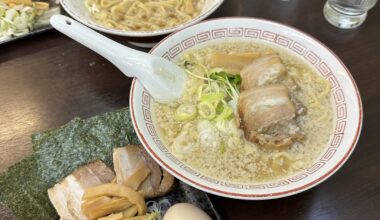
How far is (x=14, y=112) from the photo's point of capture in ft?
4.65

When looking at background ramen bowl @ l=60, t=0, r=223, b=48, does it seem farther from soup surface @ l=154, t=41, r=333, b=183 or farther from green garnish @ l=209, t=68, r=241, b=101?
green garnish @ l=209, t=68, r=241, b=101

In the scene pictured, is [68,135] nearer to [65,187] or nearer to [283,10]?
[65,187]

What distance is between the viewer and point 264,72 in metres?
1.19

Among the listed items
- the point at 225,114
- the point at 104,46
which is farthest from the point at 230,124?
the point at 104,46

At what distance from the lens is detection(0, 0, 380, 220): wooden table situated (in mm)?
1139

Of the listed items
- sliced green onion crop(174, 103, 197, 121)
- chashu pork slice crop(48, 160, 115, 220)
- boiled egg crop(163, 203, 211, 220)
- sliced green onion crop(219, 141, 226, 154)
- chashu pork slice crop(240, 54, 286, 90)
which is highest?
chashu pork slice crop(240, 54, 286, 90)

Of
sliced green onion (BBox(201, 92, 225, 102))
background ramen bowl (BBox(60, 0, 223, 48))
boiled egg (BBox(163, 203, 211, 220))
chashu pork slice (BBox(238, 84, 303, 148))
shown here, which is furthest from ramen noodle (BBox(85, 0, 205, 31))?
boiled egg (BBox(163, 203, 211, 220))

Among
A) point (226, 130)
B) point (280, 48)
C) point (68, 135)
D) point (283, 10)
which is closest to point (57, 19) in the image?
point (68, 135)

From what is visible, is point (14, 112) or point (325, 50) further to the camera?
point (14, 112)

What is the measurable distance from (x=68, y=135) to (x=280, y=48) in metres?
0.80

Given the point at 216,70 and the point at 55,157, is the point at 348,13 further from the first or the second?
the point at 55,157

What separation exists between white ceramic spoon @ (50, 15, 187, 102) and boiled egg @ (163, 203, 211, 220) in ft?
1.20

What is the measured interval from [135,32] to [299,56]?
603 millimetres

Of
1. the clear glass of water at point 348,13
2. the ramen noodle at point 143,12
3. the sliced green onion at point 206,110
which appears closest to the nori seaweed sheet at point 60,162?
the sliced green onion at point 206,110
